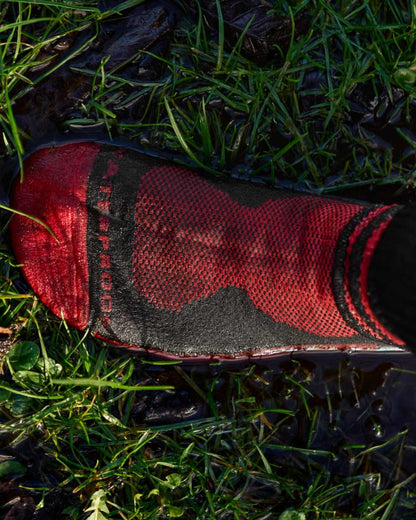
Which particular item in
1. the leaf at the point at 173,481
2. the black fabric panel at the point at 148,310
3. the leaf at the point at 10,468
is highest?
the black fabric panel at the point at 148,310

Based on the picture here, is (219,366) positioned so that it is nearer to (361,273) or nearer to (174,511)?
(174,511)

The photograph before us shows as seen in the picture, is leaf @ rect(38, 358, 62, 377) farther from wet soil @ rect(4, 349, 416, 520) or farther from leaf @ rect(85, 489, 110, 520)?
leaf @ rect(85, 489, 110, 520)

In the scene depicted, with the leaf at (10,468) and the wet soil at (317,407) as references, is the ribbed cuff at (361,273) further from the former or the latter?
the leaf at (10,468)

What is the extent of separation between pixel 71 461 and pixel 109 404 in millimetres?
202

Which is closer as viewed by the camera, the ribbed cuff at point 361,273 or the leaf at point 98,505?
the ribbed cuff at point 361,273

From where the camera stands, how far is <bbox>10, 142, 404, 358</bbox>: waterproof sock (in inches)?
57.9

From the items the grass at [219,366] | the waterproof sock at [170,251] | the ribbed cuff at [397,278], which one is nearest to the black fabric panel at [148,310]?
the waterproof sock at [170,251]

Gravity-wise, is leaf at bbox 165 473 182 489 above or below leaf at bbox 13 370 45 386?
below

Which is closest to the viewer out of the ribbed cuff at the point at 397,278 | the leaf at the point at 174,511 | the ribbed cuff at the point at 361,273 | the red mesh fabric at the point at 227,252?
the ribbed cuff at the point at 397,278

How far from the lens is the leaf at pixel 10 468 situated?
158 cm

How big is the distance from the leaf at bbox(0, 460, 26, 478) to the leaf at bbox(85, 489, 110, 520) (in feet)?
0.79

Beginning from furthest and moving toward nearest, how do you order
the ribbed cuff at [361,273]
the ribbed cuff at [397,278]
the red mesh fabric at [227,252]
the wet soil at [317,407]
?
the wet soil at [317,407] → the red mesh fabric at [227,252] → the ribbed cuff at [361,273] → the ribbed cuff at [397,278]

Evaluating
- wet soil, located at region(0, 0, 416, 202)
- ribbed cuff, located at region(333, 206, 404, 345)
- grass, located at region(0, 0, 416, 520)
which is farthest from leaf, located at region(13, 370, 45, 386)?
ribbed cuff, located at region(333, 206, 404, 345)

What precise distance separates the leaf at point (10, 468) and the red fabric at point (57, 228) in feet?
1.56
